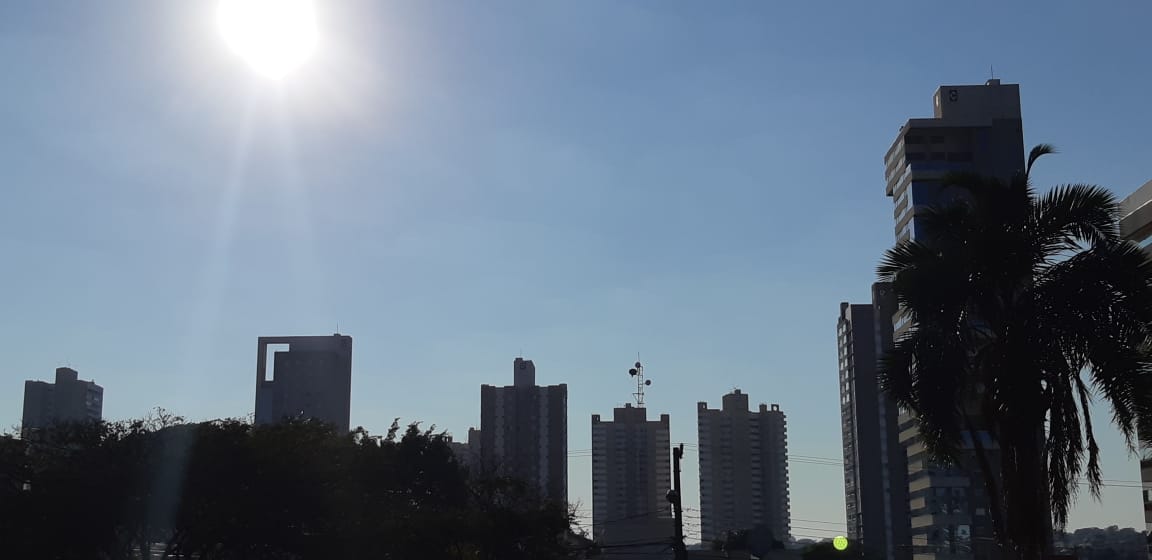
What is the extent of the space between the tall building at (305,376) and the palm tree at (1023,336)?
17307 centimetres

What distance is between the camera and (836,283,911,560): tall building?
147 meters

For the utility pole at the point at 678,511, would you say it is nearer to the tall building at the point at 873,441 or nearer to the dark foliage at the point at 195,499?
the dark foliage at the point at 195,499

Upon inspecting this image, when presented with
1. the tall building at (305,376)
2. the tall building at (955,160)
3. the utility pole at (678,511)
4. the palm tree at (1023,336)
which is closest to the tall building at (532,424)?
the tall building at (305,376)

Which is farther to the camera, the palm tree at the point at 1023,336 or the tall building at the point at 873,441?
the tall building at the point at 873,441

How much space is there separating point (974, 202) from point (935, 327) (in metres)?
2.41

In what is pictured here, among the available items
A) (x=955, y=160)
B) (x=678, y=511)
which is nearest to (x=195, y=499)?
(x=678, y=511)

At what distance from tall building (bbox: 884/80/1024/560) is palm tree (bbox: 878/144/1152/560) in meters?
92.7

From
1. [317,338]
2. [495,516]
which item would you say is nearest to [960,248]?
[495,516]

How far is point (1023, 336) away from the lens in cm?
1881

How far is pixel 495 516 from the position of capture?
58.0 m

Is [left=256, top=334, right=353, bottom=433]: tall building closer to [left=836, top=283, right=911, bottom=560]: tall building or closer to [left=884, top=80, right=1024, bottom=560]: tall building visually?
[left=836, top=283, right=911, bottom=560]: tall building

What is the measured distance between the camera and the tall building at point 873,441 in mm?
147250

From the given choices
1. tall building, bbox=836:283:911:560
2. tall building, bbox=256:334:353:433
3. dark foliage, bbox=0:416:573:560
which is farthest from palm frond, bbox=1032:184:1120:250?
tall building, bbox=256:334:353:433

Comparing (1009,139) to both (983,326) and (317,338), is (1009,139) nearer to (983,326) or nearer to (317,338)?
(983,326)
